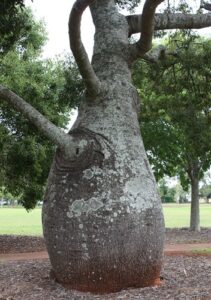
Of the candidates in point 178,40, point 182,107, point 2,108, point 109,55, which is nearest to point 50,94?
point 2,108

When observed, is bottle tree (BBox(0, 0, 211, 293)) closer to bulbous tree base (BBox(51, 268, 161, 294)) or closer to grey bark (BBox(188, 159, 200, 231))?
bulbous tree base (BBox(51, 268, 161, 294))

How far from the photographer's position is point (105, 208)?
5.83 m

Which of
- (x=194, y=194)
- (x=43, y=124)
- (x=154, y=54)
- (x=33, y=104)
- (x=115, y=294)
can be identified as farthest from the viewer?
(x=194, y=194)

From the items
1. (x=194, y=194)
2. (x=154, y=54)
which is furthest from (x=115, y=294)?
(x=194, y=194)

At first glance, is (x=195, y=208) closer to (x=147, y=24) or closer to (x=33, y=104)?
(x=33, y=104)

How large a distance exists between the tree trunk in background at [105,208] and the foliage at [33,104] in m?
5.93

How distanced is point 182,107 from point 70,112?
5.04 meters

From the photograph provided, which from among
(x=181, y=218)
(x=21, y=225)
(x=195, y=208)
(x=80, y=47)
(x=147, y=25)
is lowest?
(x=21, y=225)

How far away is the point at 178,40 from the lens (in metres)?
9.98

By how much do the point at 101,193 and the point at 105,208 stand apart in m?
0.18

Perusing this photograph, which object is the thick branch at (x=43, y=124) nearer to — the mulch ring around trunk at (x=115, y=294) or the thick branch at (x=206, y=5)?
the mulch ring around trunk at (x=115, y=294)

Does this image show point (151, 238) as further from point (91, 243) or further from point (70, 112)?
point (70, 112)

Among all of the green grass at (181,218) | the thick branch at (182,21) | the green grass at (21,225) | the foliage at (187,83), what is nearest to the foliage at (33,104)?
the foliage at (187,83)

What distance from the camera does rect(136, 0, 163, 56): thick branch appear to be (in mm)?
5496
